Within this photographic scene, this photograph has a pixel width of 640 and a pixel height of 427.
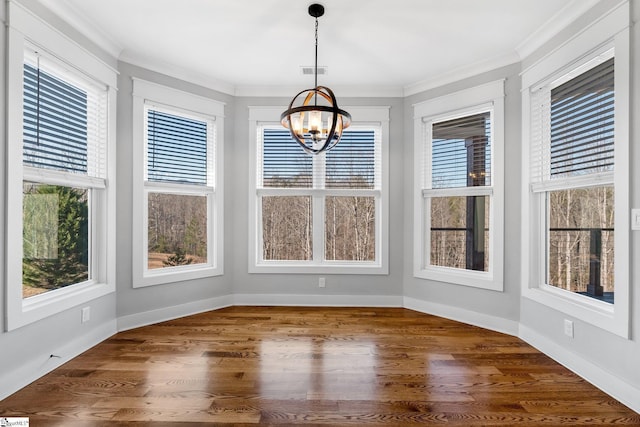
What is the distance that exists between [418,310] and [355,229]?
1216mm

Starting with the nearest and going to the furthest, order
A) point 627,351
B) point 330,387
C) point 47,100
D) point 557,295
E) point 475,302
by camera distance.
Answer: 1. point 627,351
2. point 330,387
3. point 47,100
4. point 557,295
5. point 475,302

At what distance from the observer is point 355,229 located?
177 inches

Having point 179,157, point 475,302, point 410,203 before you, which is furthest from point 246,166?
point 475,302

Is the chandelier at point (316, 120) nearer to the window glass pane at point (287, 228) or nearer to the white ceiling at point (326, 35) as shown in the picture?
the white ceiling at point (326, 35)

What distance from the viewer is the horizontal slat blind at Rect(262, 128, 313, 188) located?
4457mm

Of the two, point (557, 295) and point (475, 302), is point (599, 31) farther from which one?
point (475, 302)

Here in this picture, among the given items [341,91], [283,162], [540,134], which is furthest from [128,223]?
[540,134]

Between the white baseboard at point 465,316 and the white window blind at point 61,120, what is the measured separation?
3.58m

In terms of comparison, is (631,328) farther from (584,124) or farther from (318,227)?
(318,227)

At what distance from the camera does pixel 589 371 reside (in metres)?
2.52

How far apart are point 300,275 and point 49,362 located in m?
2.54

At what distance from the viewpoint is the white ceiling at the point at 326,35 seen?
8.94 feet

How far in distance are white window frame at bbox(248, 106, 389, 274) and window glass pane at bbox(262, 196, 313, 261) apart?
0.22 feet

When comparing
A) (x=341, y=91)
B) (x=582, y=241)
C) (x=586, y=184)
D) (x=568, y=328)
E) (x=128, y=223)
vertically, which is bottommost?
(x=568, y=328)
